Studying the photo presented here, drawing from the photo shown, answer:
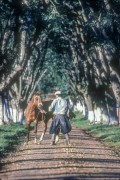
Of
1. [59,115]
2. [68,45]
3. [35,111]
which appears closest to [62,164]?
[59,115]

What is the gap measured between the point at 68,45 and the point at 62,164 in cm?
3020

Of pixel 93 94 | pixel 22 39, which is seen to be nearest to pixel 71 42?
pixel 93 94

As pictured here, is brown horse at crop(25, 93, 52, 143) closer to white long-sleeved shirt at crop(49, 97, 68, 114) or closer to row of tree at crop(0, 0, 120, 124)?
white long-sleeved shirt at crop(49, 97, 68, 114)

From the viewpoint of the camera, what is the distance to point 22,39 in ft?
98.9

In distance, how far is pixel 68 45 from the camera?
44906 mm

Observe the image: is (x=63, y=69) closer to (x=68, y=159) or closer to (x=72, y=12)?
(x=72, y=12)

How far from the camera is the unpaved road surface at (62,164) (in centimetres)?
1301

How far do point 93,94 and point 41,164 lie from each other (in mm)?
29700

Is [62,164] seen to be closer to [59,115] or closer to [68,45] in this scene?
[59,115]

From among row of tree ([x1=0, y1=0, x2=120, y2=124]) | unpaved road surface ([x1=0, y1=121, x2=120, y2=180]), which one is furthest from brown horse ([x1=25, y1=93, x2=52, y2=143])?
unpaved road surface ([x1=0, y1=121, x2=120, y2=180])

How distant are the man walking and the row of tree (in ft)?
8.77

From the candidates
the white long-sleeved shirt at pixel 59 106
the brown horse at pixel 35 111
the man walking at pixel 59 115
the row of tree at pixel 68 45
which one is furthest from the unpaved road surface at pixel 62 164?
the row of tree at pixel 68 45

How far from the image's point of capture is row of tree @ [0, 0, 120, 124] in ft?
82.3

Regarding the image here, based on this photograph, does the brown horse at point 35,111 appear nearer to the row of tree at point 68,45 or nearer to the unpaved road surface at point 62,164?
the row of tree at point 68,45
